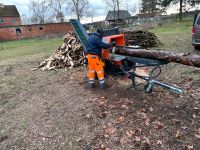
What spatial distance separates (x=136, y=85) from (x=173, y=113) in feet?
6.18

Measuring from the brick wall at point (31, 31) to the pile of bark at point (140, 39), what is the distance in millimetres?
27395

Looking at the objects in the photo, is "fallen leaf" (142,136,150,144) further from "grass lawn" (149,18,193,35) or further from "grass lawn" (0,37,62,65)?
"grass lawn" (149,18,193,35)

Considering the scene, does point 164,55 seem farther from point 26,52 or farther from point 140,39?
point 26,52

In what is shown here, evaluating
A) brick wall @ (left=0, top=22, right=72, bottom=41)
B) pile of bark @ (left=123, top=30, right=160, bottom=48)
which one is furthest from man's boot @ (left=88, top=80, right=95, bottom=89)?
brick wall @ (left=0, top=22, right=72, bottom=41)

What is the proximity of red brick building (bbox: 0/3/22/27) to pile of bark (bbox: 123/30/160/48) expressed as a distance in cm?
4569

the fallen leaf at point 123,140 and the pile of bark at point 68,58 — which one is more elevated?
the pile of bark at point 68,58

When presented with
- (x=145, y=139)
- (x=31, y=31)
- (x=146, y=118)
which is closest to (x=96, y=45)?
(x=146, y=118)

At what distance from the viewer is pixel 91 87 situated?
7.26 m

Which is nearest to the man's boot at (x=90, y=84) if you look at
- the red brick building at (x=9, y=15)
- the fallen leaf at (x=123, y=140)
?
the fallen leaf at (x=123, y=140)

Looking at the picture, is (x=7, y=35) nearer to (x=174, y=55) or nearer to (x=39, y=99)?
(x=39, y=99)

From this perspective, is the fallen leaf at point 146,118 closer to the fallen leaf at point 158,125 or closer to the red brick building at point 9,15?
the fallen leaf at point 158,125

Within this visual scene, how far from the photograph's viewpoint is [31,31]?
39.2 metres

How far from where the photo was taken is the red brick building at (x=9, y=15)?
52062mm

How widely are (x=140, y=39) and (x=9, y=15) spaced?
47678mm
